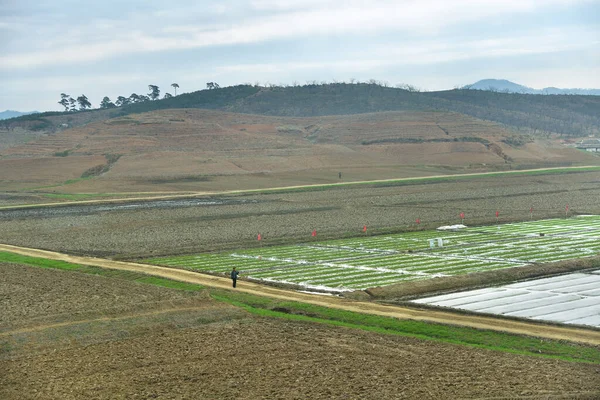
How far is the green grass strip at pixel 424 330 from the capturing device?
26.5 m

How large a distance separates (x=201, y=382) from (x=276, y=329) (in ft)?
21.7

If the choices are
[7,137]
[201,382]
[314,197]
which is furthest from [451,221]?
[7,137]

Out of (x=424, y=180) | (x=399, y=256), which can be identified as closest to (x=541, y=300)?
(x=399, y=256)

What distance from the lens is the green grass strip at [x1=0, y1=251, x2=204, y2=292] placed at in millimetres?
38781

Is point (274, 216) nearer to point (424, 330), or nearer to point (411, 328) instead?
point (411, 328)

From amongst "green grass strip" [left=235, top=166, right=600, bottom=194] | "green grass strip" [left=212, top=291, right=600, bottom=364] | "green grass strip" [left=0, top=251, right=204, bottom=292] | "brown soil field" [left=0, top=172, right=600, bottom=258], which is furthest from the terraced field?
"green grass strip" [left=235, top=166, right=600, bottom=194]

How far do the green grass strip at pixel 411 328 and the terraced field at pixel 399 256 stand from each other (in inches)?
181

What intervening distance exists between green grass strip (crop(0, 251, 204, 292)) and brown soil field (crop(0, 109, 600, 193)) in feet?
165

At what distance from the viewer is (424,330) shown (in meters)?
29.5

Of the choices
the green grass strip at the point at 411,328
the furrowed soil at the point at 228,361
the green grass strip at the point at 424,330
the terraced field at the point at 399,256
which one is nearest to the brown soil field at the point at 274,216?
the terraced field at the point at 399,256

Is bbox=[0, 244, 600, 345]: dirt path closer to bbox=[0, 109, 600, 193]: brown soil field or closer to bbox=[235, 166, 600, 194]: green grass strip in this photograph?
bbox=[235, 166, 600, 194]: green grass strip

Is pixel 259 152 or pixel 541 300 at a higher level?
pixel 259 152

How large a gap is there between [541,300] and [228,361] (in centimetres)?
1559

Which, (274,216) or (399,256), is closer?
(399,256)
